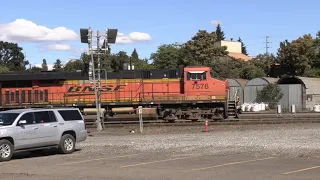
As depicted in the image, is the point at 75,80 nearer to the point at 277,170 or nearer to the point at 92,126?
the point at 92,126

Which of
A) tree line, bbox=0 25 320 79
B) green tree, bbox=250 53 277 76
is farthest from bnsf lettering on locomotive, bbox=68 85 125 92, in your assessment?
green tree, bbox=250 53 277 76

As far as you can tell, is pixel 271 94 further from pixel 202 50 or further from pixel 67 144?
pixel 67 144

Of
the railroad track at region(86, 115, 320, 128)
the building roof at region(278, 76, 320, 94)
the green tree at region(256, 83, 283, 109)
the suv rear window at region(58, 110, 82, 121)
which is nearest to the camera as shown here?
the suv rear window at region(58, 110, 82, 121)

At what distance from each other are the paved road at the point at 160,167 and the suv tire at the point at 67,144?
3.79 ft

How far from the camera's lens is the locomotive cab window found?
30.3 m

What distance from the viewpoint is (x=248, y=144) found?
16734 mm

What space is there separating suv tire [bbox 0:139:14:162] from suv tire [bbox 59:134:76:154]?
1999 mm

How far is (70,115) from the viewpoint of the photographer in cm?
1670

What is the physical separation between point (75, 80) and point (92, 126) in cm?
397

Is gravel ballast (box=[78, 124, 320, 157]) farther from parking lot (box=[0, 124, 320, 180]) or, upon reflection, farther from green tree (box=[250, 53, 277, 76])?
green tree (box=[250, 53, 277, 76])

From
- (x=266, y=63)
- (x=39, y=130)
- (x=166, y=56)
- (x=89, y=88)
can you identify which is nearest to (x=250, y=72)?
(x=266, y=63)

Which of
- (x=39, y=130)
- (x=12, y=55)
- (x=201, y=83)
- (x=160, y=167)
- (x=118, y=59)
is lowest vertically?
(x=160, y=167)

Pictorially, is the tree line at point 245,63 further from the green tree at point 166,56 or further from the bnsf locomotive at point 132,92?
the bnsf locomotive at point 132,92

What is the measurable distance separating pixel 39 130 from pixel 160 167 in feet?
18.2
